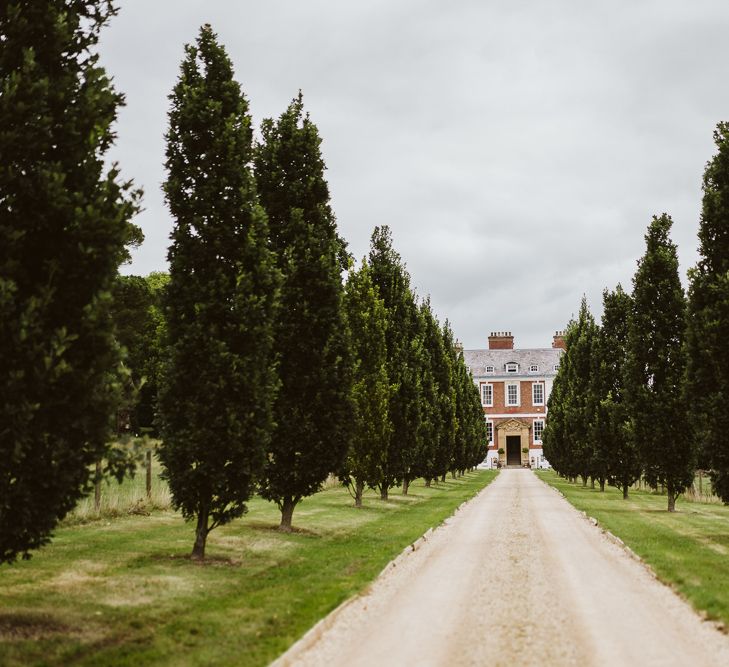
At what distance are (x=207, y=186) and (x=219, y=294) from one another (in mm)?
2184

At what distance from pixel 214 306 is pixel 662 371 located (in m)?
19.3

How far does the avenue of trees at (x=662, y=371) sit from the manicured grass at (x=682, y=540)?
134 cm

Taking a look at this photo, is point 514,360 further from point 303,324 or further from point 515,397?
point 303,324

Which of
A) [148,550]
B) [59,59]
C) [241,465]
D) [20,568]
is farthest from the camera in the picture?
[148,550]

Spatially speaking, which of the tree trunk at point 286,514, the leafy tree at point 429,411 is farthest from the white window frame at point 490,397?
the tree trunk at point 286,514

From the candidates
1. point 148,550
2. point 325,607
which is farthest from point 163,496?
point 325,607

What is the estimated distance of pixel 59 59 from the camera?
9844mm

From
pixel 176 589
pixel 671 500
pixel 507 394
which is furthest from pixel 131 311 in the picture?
pixel 507 394

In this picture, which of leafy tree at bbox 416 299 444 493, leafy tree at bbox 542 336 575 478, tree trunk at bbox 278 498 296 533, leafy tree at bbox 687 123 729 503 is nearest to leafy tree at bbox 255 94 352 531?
tree trunk at bbox 278 498 296 533

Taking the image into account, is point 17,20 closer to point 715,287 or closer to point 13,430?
point 13,430

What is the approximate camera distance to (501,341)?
105625 millimetres

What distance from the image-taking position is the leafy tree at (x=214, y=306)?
46.6ft

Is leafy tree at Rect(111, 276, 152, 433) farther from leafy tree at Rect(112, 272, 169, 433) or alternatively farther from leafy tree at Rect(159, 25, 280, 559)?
leafy tree at Rect(159, 25, 280, 559)

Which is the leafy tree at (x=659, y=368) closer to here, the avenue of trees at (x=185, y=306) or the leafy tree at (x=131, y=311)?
the avenue of trees at (x=185, y=306)
